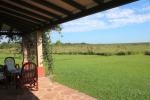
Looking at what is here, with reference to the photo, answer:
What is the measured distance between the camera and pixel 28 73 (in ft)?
31.9

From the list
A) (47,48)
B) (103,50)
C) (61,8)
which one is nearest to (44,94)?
(61,8)

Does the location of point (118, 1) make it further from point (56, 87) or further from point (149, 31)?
point (149, 31)

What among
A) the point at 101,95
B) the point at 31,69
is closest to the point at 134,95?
the point at 101,95

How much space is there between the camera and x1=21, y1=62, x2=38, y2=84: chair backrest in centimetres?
958

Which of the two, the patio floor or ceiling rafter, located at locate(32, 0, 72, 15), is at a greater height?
ceiling rafter, located at locate(32, 0, 72, 15)

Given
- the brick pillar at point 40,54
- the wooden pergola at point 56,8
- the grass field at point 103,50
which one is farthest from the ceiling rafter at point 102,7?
the grass field at point 103,50

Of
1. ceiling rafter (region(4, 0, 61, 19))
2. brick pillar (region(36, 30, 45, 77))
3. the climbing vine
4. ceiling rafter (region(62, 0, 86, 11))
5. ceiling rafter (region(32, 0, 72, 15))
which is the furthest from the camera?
the climbing vine

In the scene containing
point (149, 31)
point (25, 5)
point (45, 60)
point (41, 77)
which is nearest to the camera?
point (25, 5)

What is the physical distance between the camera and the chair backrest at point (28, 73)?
31.4 feet

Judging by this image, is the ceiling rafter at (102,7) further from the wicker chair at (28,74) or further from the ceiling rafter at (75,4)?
the wicker chair at (28,74)

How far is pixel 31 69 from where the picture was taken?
385 inches

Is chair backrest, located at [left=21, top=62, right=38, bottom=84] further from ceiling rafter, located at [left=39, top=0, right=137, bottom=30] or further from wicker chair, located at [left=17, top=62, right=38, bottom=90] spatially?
ceiling rafter, located at [left=39, top=0, right=137, bottom=30]

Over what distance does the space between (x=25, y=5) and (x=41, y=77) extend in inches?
223

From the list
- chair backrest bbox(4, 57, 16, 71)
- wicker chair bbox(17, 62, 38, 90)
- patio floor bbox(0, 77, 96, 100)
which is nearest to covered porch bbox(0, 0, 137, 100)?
patio floor bbox(0, 77, 96, 100)
